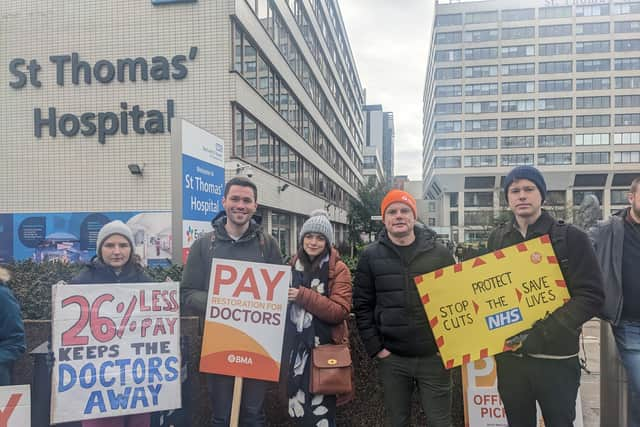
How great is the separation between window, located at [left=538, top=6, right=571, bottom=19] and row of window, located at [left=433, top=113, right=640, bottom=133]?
18.0 m

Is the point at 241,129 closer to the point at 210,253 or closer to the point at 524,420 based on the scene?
the point at 210,253

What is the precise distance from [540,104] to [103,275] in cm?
8576

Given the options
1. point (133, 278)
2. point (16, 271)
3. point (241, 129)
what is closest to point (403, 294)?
point (133, 278)

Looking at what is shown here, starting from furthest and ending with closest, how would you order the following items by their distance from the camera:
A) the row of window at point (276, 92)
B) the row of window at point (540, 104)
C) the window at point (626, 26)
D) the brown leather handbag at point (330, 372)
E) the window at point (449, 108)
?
the window at point (449, 108) → the row of window at point (540, 104) → the window at point (626, 26) → the row of window at point (276, 92) → the brown leather handbag at point (330, 372)

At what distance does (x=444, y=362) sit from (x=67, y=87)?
15.7m

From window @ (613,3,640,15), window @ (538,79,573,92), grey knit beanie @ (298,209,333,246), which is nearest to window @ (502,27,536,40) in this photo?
window @ (538,79,573,92)

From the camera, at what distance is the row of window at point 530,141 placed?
239 feet

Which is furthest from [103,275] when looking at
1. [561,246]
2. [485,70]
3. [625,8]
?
[625,8]

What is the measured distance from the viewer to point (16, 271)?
14.9 ft

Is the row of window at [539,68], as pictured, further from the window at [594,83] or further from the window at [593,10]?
the window at [593,10]

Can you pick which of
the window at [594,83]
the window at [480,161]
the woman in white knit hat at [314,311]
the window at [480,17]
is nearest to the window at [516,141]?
the window at [480,161]

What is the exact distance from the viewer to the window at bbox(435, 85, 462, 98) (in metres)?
78.2

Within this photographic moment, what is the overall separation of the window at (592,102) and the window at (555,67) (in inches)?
216

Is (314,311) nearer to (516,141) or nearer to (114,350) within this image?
(114,350)
